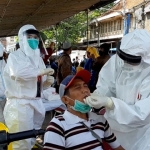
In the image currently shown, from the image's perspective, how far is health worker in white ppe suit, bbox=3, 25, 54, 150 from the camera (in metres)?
3.39

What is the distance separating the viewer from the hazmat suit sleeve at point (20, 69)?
333 centimetres

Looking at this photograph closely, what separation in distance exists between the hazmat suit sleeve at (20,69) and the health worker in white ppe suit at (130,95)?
3.93ft

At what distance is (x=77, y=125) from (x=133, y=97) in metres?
0.43

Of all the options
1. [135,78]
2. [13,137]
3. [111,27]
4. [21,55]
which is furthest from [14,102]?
[111,27]

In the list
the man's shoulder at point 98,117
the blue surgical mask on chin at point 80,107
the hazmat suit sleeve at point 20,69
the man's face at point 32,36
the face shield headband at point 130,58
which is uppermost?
the man's face at point 32,36

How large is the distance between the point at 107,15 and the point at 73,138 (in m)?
28.9

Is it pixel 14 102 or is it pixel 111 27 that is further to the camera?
pixel 111 27

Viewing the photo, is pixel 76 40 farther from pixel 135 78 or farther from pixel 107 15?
pixel 135 78

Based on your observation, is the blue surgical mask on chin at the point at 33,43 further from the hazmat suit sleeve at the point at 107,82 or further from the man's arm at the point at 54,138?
the man's arm at the point at 54,138

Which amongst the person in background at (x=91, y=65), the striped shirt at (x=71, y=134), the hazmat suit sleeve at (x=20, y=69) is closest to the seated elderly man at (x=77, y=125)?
the striped shirt at (x=71, y=134)

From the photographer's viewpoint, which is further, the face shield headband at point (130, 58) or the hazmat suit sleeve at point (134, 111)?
the face shield headband at point (130, 58)

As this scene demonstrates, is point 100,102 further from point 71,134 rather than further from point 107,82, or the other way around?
point 107,82

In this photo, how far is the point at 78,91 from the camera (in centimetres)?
221

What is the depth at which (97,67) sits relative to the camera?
5.77 meters
